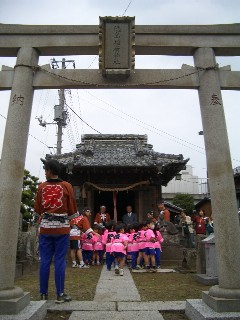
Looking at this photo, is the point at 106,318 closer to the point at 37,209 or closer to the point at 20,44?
the point at 37,209

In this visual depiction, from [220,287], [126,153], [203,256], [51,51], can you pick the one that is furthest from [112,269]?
[126,153]

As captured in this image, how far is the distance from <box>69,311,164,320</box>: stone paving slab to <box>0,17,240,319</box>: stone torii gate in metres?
1.51

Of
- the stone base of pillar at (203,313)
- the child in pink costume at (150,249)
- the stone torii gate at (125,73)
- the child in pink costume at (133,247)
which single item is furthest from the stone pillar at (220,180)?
the child in pink costume at (133,247)

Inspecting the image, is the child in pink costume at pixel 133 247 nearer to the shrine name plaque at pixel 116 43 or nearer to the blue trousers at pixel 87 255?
the blue trousers at pixel 87 255

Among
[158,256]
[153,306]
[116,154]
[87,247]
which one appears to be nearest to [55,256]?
[153,306]

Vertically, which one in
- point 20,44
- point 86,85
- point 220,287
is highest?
point 20,44

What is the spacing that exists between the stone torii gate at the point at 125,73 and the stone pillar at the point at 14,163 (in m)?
0.01

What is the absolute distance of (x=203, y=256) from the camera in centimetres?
810

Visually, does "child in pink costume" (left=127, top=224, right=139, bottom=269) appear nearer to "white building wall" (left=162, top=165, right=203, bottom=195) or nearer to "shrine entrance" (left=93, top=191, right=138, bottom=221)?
"shrine entrance" (left=93, top=191, right=138, bottom=221)

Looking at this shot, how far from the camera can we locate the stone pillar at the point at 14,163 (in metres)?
4.40

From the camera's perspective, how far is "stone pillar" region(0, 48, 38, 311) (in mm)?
4402

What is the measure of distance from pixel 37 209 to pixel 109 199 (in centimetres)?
1462

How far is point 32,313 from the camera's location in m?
4.00

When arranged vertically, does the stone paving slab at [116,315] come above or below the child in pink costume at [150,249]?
below
